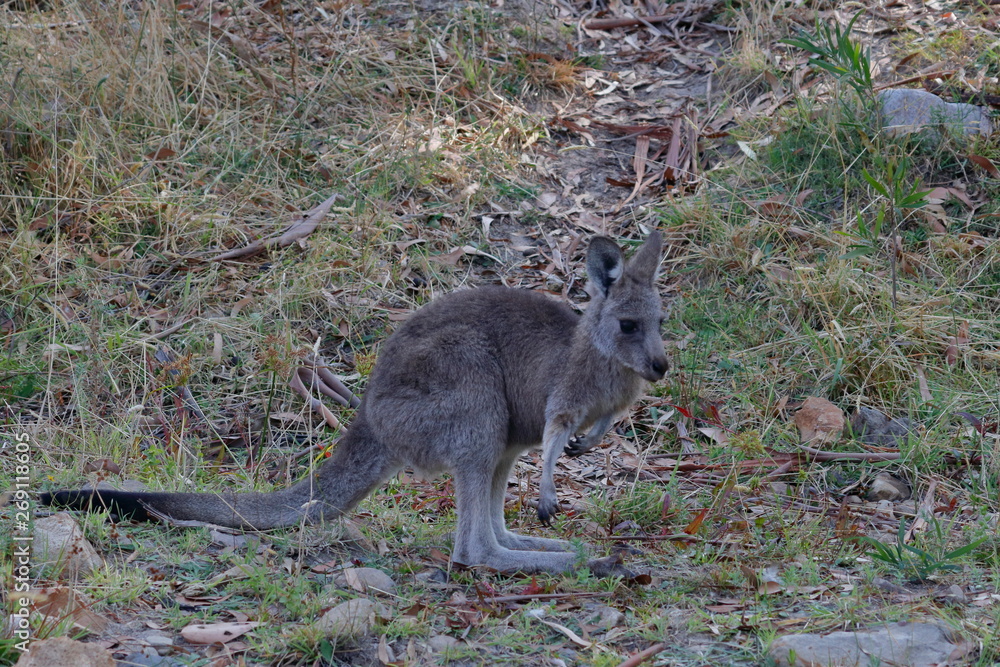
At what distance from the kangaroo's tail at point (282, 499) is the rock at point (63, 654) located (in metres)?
1.01

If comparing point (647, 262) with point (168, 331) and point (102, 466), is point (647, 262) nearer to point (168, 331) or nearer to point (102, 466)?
point (102, 466)

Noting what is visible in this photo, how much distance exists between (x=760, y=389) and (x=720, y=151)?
2245 millimetres

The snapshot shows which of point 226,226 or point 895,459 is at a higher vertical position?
point 226,226

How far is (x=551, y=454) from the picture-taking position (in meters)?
3.84

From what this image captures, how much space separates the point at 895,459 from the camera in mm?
4473

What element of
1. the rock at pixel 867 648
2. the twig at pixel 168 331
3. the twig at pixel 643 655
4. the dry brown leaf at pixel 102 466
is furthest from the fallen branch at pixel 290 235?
the rock at pixel 867 648

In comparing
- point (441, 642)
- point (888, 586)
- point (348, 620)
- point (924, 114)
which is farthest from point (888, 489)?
point (924, 114)

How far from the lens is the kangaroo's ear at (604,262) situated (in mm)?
4023

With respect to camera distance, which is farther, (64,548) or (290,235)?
(290,235)

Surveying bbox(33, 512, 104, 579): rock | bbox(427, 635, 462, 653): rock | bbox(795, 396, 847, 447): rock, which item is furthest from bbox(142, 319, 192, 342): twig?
bbox(795, 396, 847, 447): rock

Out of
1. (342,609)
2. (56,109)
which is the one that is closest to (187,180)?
(56,109)

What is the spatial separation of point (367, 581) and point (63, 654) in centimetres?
111

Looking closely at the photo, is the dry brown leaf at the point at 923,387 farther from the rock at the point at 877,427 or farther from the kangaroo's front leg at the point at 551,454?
the kangaroo's front leg at the point at 551,454

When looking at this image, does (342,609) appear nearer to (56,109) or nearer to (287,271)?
(287,271)
